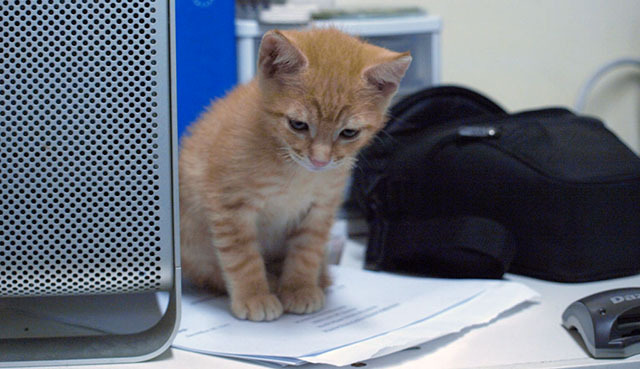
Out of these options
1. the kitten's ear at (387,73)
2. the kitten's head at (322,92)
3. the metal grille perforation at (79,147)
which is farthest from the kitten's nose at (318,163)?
the metal grille perforation at (79,147)

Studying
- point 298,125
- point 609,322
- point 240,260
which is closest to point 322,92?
point 298,125

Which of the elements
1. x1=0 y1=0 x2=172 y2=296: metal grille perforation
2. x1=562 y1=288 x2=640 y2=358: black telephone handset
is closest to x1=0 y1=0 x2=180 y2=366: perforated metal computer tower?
x1=0 y1=0 x2=172 y2=296: metal grille perforation

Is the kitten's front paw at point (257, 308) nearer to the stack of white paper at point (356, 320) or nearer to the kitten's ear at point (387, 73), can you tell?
the stack of white paper at point (356, 320)

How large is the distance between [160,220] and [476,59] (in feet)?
3.27

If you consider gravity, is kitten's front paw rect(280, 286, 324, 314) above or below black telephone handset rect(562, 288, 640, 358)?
below

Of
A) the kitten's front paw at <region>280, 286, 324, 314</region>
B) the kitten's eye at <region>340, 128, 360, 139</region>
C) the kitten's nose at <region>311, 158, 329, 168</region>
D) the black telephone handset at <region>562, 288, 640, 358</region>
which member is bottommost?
the kitten's front paw at <region>280, 286, 324, 314</region>

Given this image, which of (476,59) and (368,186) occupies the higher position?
(476,59)

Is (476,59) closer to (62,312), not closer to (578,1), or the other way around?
(578,1)

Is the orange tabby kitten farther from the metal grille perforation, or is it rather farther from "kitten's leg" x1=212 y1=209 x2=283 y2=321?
the metal grille perforation

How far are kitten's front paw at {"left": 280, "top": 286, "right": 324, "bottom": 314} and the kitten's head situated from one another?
0.52 ft

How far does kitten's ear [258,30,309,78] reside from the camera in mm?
703

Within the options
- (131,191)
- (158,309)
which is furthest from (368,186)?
(131,191)

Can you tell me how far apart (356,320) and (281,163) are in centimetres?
20

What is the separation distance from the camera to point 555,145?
89 centimetres
